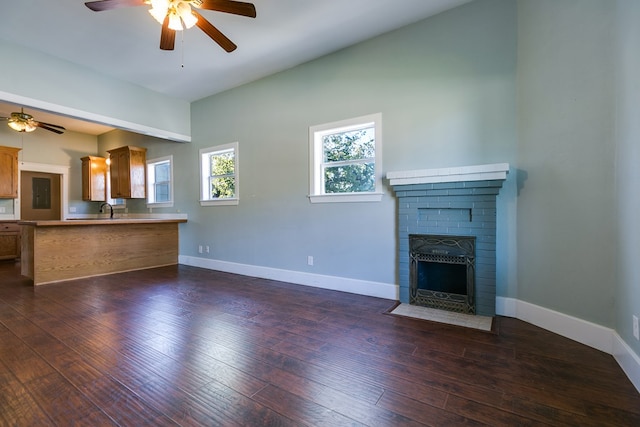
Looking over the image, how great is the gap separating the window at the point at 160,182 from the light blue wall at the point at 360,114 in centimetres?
117

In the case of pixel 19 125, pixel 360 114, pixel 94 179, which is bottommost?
pixel 94 179

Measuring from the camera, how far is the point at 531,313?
258 centimetres

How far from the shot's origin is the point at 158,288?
12.6ft

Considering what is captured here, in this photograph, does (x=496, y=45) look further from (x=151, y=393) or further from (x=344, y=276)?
(x=151, y=393)

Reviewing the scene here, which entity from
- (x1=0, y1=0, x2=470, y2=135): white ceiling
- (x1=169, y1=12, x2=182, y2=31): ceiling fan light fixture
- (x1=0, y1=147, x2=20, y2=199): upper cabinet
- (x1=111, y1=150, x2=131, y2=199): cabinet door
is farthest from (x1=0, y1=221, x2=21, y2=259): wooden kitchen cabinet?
(x1=169, y1=12, x2=182, y2=31): ceiling fan light fixture

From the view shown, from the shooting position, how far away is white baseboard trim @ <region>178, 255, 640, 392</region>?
1.84 m

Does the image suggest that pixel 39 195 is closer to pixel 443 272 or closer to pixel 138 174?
pixel 138 174

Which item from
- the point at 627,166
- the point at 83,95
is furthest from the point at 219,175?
the point at 627,166

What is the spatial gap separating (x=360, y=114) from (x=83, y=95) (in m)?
3.94

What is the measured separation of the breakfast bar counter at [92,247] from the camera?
13.3 feet

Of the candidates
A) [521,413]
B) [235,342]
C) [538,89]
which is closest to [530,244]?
[538,89]

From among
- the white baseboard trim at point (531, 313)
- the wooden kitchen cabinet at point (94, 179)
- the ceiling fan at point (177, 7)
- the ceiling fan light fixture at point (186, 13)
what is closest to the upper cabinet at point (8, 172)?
the wooden kitchen cabinet at point (94, 179)

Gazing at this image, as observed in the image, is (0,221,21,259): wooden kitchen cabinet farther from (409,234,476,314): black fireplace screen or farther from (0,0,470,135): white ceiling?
(409,234,476,314): black fireplace screen

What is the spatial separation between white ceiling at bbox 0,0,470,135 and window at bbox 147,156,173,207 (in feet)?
6.44
